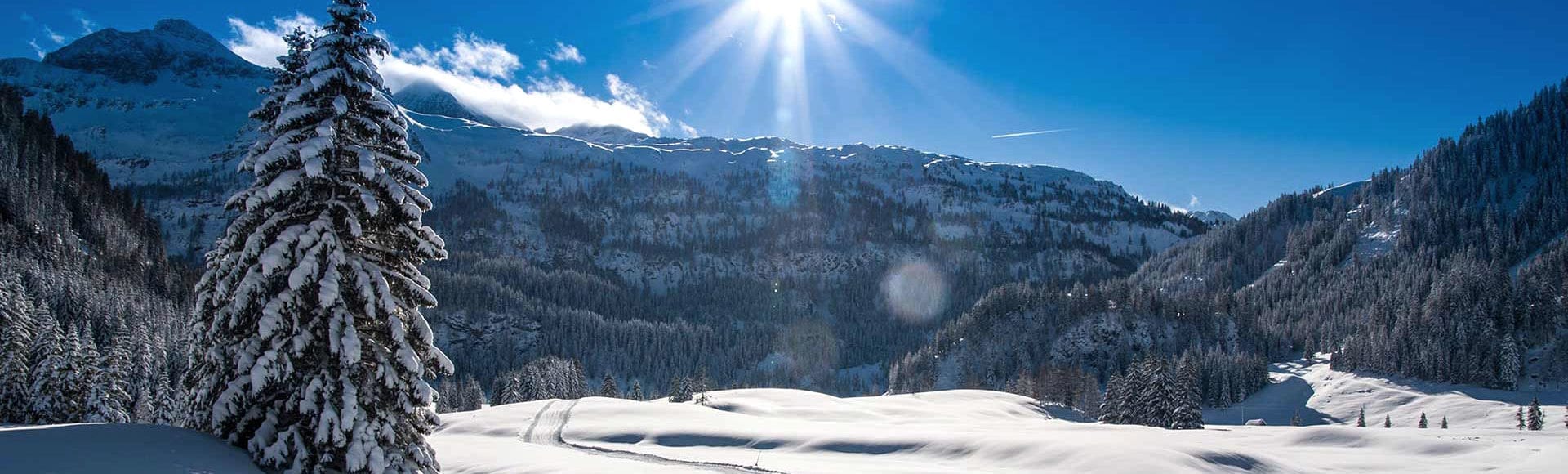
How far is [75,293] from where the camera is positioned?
84.1 metres

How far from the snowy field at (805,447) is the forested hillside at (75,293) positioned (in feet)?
57.8

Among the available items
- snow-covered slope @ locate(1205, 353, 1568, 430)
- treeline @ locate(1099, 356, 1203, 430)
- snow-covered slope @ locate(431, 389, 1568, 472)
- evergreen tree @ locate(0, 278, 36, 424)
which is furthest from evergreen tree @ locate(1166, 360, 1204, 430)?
evergreen tree @ locate(0, 278, 36, 424)

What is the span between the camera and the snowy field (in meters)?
11.5

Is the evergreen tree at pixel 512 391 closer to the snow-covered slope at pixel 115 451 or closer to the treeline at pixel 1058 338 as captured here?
the treeline at pixel 1058 338

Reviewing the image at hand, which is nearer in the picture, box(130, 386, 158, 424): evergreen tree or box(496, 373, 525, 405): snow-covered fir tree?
box(130, 386, 158, 424): evergreen tree

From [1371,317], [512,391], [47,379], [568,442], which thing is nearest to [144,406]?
[47,379]

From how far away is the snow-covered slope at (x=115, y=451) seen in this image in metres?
10.0

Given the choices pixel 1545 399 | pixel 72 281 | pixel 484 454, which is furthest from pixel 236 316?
pixel 1545 399

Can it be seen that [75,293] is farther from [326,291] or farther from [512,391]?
[326,291]

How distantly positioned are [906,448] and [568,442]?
1886 cm

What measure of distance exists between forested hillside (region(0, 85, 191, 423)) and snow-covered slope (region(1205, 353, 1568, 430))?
126132mm

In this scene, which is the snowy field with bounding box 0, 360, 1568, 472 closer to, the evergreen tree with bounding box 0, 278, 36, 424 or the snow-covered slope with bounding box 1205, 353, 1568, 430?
the evergreen tree with bounding box 0, 278, 36, 424

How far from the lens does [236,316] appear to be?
41.5ft

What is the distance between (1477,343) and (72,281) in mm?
197238
